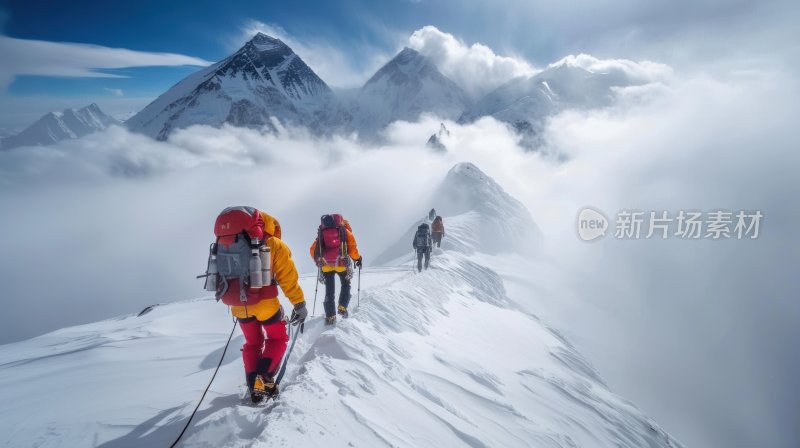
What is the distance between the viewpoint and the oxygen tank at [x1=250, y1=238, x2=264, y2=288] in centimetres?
443

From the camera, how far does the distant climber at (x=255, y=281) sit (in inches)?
179

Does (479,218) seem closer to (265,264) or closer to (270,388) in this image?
(270,388)

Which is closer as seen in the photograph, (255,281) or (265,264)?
(255,281)

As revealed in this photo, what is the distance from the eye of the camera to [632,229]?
82.6 ft

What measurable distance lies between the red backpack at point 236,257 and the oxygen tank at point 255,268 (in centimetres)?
4

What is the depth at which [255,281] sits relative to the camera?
444cm

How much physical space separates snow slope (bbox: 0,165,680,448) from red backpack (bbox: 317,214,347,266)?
134 cm

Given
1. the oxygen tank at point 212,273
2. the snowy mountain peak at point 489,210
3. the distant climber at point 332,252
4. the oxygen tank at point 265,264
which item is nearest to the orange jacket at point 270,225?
the oxygen tank at point 265,264

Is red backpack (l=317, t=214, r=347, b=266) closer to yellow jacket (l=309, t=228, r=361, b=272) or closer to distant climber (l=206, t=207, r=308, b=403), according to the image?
yellow jacket (l=309, t=228, r=361, b=272)

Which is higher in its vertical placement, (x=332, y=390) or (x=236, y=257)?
(x=236, y=257)

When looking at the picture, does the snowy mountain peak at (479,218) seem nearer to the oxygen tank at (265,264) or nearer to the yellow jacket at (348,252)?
the yellow jacket at (348,252)

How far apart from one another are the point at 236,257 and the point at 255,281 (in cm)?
40

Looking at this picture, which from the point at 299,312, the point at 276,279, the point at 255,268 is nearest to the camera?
the point at 255,268

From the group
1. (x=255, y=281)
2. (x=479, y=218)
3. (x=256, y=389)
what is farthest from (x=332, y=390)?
(x=479, y=218)
